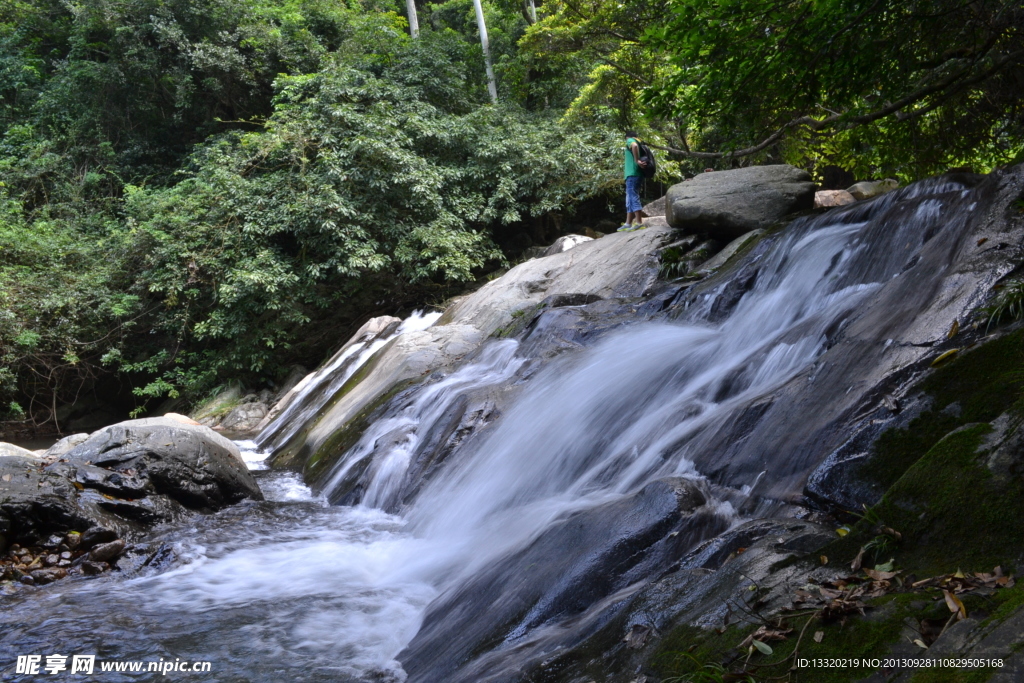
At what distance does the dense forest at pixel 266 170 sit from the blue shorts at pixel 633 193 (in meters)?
1.46

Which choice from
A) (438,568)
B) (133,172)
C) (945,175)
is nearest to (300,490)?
(438,568)

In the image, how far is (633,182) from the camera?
458 inches

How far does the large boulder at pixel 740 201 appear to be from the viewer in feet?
30.0

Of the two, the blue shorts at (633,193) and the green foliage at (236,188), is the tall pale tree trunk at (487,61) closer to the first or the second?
the green foliage at (236,188)

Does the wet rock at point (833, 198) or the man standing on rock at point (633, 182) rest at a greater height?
the man standing on rock at point (633, 182)

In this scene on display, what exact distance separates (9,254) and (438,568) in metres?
15.8

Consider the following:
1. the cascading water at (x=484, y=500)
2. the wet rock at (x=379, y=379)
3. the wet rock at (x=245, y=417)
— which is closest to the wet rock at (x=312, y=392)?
the wet rock at (x=245, y=417)

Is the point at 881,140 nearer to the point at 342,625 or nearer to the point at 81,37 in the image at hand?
the point at 342,625

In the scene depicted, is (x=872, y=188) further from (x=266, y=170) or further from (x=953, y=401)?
(x=266, y=170)

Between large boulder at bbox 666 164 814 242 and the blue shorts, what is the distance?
1.79 metres

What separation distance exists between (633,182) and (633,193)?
20 cm

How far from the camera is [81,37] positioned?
19.7m

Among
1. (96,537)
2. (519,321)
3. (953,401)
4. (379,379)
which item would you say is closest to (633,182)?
(519,321)

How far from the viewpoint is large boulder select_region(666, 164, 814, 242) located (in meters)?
9.14
